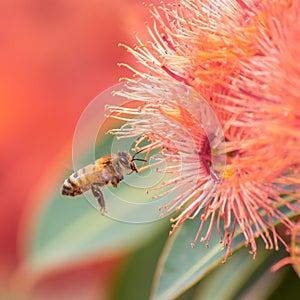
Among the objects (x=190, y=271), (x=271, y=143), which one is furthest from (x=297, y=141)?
(x=190, y=271)

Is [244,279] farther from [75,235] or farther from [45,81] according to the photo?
[45,81]

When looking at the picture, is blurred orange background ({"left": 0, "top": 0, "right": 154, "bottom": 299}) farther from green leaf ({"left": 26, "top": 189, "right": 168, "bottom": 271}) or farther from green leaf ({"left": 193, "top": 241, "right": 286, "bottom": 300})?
green leaf ({"left": 193, "top": 241, "right": 286, "bottom": 300})

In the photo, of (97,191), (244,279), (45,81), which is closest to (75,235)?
(244,279)

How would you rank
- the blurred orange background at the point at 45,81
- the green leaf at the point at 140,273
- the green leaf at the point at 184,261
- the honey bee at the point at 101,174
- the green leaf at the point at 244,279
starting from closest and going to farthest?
the honey bee at the point at 101,174 → the green leaf at the point at 184,261 → the green leaf at the point at 244,279 → the green leaf at the point at 140,273 → the blurred orange background at the point at 45,81

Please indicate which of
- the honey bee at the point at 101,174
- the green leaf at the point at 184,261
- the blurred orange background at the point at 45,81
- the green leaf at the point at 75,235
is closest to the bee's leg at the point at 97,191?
the honey bee at the point at 101,174

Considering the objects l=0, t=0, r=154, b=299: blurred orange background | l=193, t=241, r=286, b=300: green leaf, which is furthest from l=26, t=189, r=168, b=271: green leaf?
l=0, t=0, r=154, b=299: blurred orange background

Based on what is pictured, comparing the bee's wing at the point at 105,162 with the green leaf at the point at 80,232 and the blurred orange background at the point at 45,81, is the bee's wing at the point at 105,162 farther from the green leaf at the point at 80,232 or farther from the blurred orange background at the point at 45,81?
the blurred orange background at the point at 45,81
